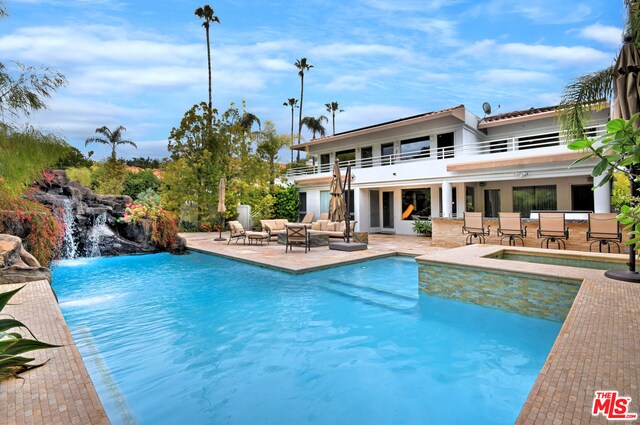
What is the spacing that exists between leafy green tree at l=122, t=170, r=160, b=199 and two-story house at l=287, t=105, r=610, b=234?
1667 centimetres

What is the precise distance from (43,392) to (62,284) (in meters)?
7.05

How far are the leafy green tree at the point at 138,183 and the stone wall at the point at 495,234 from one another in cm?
2491

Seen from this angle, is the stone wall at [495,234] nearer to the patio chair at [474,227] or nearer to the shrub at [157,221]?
the patio chair at [474,227]

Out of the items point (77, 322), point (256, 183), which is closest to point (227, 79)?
point (256, 183)

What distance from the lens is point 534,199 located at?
55.4 ft

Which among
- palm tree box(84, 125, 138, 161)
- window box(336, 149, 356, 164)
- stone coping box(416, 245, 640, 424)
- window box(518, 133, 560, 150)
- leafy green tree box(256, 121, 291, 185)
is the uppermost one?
palm tree box(84, 125, 138, 161)

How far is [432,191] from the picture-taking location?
18297 millimetres

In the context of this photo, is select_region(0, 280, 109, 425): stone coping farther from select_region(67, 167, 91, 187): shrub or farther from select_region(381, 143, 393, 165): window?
select_region(67, 167, 91, 187): shrub

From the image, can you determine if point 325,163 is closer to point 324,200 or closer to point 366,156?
point 324,200

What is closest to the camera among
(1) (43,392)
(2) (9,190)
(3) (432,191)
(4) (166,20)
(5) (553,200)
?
(1) (43,392)

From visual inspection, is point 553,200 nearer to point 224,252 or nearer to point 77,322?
point 224,252

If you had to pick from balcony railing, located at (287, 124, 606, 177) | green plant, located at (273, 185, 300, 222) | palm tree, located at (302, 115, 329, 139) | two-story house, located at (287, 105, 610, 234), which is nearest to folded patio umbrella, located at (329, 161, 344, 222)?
balcony railing, located at (287, 124, 606, 177)

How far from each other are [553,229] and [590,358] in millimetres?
8558

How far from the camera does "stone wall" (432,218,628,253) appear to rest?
10.3m
